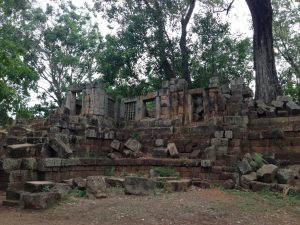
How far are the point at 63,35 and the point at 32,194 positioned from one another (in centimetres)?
2143

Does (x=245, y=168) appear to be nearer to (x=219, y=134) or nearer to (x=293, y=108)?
(x=219, y=134)

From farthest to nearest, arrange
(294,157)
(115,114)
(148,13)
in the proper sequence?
(148,13) → (115,114) → (294,157)

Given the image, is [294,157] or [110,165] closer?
[294,157]

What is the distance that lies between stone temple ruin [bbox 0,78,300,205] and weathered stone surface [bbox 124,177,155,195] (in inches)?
61.3

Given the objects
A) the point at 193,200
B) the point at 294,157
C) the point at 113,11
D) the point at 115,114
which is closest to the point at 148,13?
the point at 113,11

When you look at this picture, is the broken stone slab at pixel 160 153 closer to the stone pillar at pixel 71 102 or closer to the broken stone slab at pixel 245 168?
the broken stone slab at pixel 245 168

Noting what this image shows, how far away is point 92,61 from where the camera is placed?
94.3 feet

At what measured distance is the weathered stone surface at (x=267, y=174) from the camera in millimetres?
9195

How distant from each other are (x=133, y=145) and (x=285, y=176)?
5792 millimetres

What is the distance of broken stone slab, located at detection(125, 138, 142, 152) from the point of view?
13.1 m

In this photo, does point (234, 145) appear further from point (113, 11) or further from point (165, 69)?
point (113, 11)

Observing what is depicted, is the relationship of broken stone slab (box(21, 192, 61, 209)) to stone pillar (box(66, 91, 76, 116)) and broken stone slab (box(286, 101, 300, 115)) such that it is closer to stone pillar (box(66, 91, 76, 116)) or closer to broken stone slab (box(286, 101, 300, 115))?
broken stone slab (box(286, 101, 300, 115))

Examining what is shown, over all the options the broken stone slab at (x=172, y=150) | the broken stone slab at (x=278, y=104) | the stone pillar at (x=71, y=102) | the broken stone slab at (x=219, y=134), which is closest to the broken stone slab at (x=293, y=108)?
the broken stone slab at (x=278, y=104)


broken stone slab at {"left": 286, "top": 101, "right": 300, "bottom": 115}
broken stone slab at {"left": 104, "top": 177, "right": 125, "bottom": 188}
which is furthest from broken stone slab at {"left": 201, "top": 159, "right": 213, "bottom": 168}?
broken stone slab at {"left": 286, "top": 101, "right": 300, "bottom": 115}
